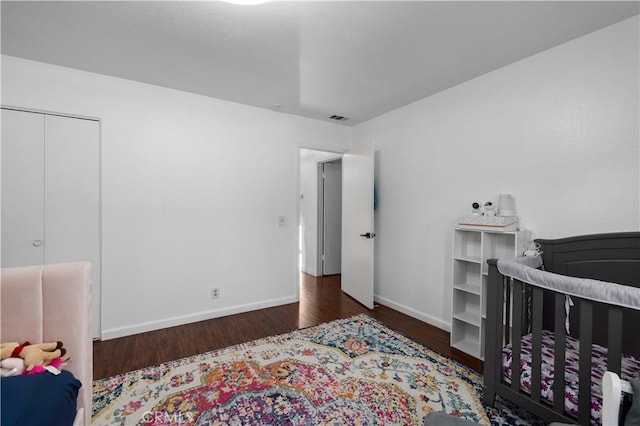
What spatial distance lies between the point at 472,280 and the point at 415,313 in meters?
0.81

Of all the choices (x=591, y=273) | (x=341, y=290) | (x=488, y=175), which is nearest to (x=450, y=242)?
(x=488, y=175)

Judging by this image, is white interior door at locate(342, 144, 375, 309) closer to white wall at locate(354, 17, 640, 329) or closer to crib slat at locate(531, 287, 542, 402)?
white wall at locate(354, 17, 640, 329)

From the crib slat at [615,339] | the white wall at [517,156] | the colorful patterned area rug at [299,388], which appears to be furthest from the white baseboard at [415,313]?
the crib slat at [615,339]

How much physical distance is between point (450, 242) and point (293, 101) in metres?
2.25

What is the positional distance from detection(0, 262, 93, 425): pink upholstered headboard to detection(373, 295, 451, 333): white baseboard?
2865mm

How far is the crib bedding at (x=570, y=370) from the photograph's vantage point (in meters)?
1.42

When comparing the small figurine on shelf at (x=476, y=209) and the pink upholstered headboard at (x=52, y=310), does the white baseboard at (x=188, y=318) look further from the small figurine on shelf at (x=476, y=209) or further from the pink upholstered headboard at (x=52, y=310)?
the small figurine on shelf at (x=476, y=209)

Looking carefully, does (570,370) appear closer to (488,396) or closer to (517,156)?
(488,396)

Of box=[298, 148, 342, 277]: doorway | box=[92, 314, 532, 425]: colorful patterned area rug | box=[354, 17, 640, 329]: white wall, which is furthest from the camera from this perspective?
box=[298, 148, 342, 277]: doorway

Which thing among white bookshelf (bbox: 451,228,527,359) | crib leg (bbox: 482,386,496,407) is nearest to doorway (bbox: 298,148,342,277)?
white bookshelf (bbox: 451,228,527,359)

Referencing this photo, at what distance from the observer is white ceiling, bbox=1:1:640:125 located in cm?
175

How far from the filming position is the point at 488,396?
1.80 metres

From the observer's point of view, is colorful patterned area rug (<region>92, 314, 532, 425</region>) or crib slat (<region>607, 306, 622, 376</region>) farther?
colorful patterned area rug (<region>92, 314, 532, 425</region>)

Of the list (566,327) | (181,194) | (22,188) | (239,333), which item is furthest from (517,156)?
(22,188)
